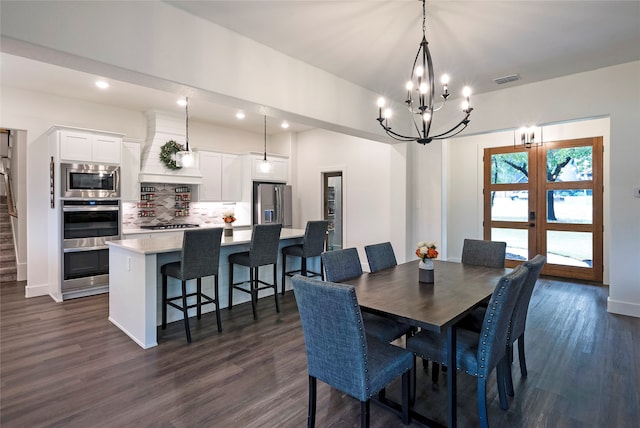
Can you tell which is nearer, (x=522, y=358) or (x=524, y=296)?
(x=524, y=296)

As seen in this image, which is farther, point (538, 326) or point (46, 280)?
point (46, 280)

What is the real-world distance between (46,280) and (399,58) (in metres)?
5.74

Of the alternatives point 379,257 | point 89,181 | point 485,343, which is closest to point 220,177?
point 89,181

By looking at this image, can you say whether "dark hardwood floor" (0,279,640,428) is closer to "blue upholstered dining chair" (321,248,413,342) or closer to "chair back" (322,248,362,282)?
"blue upholstered dining chair" (321,248,413,342)

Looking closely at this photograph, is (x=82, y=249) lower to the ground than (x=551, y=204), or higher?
lower

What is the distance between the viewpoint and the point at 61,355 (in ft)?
9.79

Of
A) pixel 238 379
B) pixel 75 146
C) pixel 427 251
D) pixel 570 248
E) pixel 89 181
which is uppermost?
pixel 75 146

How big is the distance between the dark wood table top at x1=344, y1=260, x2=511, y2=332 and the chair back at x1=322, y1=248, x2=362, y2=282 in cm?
10

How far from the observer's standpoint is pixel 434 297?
2.16m

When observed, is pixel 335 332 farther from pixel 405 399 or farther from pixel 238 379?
pixel 238 379

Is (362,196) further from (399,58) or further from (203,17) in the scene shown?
(203,17)

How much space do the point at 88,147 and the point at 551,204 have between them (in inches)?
295

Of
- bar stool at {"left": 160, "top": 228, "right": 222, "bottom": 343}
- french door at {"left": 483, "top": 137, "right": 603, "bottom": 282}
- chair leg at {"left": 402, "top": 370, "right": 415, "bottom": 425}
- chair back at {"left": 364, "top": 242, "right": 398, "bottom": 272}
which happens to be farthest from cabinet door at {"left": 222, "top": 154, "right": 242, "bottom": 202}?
chair leg at {"left": 402, "top": 370, "right": 415, "bottom": 425}

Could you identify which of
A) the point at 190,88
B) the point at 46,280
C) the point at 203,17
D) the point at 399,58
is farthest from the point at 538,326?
A: the point at 46,280
